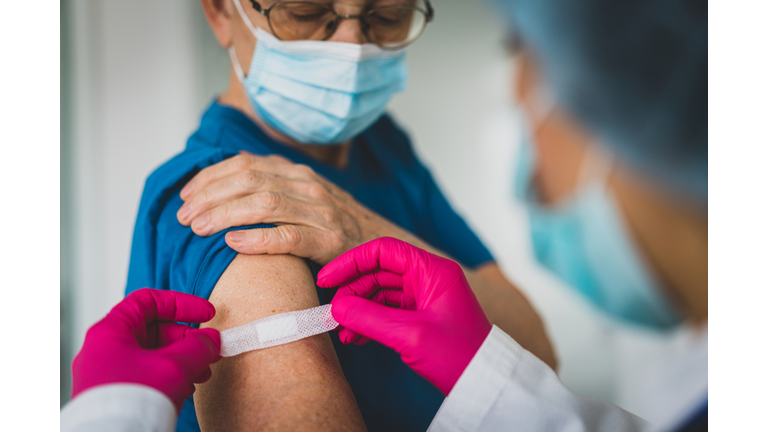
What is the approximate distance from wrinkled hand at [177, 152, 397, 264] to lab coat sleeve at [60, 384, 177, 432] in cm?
27

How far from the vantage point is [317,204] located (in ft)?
2.89

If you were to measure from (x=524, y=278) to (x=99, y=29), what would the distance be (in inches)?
110

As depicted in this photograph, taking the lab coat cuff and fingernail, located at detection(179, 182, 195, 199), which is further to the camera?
fingernail, located at detection(179, 182, 195, 199)

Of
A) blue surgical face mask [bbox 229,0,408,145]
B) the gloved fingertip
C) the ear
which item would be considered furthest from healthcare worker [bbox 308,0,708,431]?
the ear

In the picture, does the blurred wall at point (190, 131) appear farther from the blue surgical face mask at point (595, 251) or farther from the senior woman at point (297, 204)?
the senior woman at point (297, 204)

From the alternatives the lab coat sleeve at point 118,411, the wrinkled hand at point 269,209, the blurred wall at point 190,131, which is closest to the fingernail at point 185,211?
the wrinkled hand at point 269,209

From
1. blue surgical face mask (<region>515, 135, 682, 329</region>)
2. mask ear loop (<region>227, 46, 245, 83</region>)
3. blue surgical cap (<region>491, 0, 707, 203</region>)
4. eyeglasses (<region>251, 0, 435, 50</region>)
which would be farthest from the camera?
blue surgical face mask (<region>515, 135, 682, 329</region>)

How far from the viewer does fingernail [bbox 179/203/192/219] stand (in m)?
0.79

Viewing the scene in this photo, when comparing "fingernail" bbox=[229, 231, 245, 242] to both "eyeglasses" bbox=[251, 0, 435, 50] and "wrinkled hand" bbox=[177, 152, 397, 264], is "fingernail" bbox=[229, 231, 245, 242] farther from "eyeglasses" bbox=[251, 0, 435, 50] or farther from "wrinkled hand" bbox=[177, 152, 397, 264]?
"eyeglasses" bbox=[251, 0, 435, 50]

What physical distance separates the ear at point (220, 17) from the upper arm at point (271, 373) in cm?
66

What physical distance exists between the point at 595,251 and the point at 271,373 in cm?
252

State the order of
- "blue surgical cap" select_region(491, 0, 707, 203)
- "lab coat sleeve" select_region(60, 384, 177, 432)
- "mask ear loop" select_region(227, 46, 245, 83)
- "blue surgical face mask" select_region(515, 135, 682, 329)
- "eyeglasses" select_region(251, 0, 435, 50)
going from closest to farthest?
"lab coat sleeve" select_region(60, 384, 177, 432) < "eyeglasses" select_region(251, 0, 435, 50) < "mask ear loop" select_region(227, 46, 245, 83) < "blue surgical cap" select_region(491, 0, 707, 203) < "blue surgical face mask" select_region(515, 135, 682, 329)
